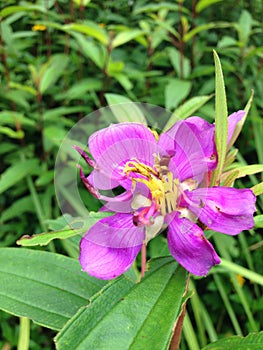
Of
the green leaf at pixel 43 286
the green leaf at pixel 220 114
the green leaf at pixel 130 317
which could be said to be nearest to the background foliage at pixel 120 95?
the green leaf at pixel 43 286

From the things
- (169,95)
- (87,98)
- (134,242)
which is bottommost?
(87,98)

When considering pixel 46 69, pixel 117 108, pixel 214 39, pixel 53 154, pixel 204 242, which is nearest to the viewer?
pixel 204 242

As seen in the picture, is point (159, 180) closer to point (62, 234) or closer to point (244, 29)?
point (62, 234)

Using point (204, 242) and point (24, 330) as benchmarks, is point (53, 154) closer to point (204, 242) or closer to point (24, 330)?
point (24, 330)

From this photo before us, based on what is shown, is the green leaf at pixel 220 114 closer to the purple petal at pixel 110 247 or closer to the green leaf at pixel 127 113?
the purple petal at pixel 110 247

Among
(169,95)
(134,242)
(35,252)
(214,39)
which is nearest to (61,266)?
(35,252)

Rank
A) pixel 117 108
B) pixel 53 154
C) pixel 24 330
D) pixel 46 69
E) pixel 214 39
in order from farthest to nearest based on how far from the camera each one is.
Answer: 1. pixel 214 39
2. pixel 53 154
3. pixel 46 69
4. pixel 24 330
5. pixel 117 108

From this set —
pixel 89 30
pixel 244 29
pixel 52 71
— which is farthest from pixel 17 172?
pixel 244 29
